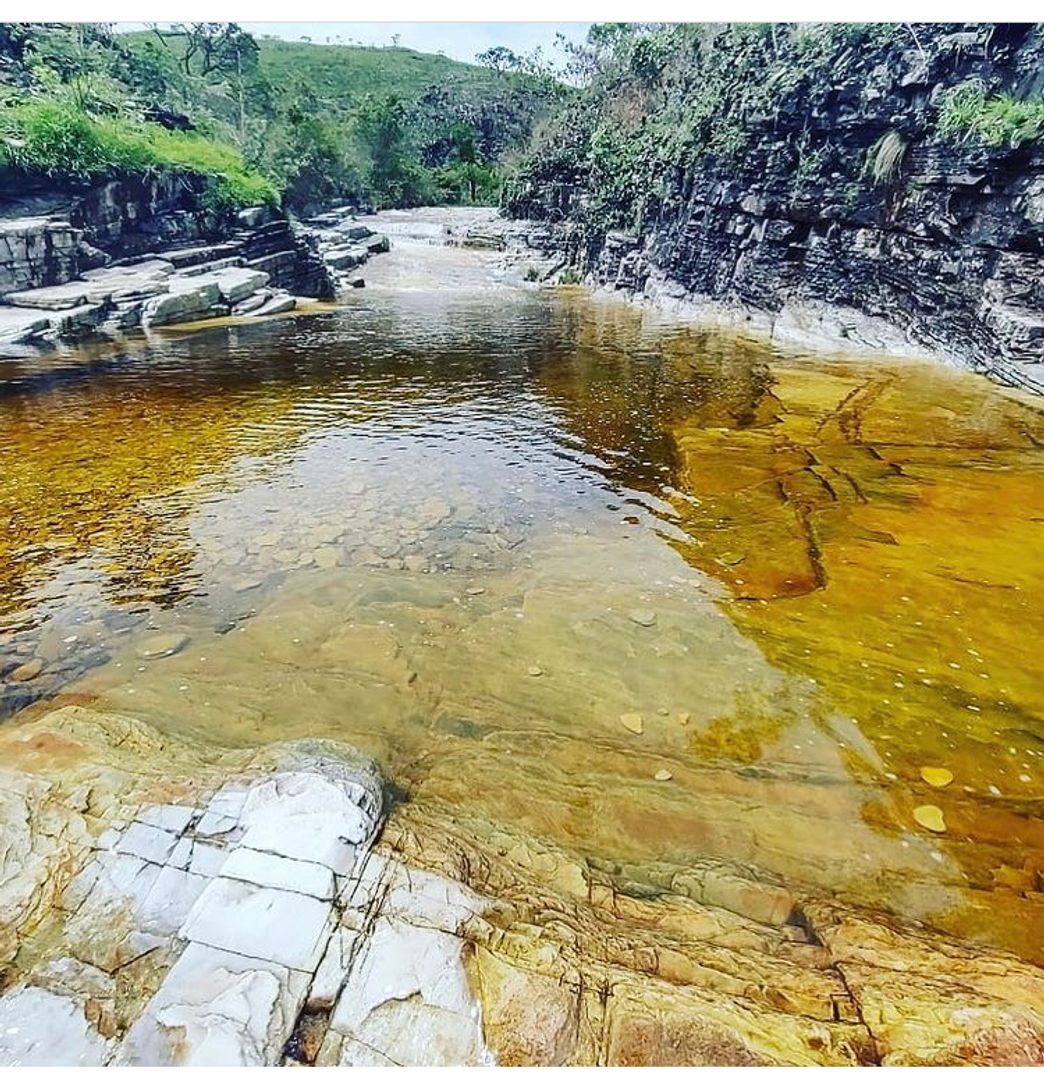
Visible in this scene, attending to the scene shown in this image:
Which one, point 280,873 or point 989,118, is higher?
point 989,118

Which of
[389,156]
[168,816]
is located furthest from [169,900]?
[389,156]

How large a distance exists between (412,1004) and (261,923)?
63 cm

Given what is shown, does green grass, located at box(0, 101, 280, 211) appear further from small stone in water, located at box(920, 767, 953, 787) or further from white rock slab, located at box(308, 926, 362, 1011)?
small stone in water, located at box(920, 767, 953, 787)

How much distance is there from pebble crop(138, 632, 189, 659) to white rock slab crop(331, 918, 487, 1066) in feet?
9.46

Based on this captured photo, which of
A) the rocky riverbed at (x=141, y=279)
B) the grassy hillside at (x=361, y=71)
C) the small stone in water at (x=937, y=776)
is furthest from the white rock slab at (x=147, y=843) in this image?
the grassy hillside at (x=361, y=71)

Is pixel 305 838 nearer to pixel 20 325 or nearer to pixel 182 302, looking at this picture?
pixel 20 325

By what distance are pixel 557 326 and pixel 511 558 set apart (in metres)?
13.4

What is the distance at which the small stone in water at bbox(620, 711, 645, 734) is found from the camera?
12.5 ft

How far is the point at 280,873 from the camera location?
256cm

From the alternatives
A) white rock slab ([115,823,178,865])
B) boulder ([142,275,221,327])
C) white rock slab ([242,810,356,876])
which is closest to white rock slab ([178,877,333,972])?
white rock slab ([242,810,356,876])

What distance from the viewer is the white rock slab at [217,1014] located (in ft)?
6.68

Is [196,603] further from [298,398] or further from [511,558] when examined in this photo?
[298,398]

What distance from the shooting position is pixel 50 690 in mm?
4125

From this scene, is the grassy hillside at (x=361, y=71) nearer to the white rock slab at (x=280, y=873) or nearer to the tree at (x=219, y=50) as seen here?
the tree at (x=219, y=50)
